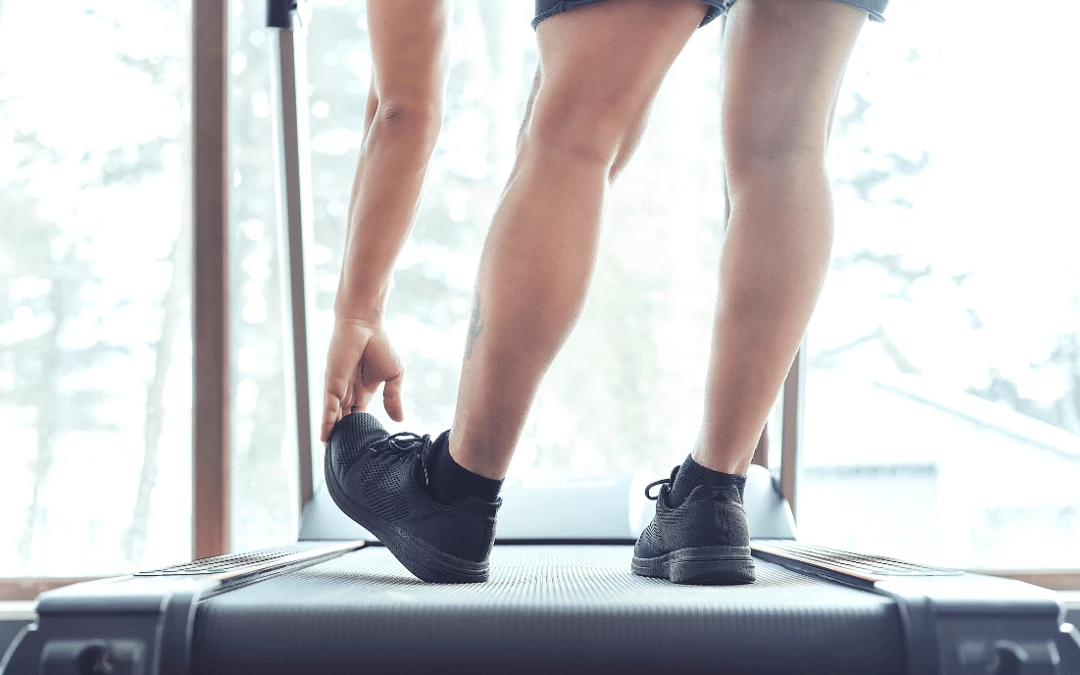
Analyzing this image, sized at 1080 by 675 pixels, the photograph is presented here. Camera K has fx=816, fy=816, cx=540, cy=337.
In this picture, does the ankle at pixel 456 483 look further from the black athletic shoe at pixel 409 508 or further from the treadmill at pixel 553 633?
the treadmill at pixel 553 633

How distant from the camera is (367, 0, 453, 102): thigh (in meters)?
1.11

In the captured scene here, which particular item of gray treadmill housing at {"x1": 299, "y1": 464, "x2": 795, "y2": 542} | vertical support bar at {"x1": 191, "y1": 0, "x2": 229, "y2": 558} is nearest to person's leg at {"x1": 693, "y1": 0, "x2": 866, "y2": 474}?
gray treadmill housing at {"x1": 299, "y1": 464, "x2": 795, "y2": 542}

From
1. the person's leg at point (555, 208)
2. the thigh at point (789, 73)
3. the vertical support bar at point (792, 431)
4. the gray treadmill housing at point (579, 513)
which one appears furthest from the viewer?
the vertical support bar at point (792, 431)

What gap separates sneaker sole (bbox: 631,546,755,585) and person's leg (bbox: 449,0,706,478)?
0.75ft

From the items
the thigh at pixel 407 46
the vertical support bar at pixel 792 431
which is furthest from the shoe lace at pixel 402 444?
the vertical support bar at pixel 792 431

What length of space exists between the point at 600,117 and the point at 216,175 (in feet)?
4.92

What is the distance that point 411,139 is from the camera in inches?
44.1

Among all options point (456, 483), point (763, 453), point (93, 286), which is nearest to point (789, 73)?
point (456, 483)

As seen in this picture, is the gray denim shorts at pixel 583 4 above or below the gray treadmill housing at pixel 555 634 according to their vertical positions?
above

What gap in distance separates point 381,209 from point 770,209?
0.52 metres

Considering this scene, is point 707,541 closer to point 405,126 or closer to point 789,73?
point 789,73

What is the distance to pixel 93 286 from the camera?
7.62ft

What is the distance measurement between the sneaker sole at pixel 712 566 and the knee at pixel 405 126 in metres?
0.64

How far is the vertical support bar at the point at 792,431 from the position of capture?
1.90 m
